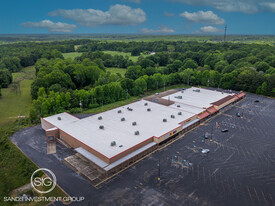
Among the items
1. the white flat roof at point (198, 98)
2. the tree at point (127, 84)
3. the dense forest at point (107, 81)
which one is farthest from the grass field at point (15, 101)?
the white flat roof at point (198, 98)

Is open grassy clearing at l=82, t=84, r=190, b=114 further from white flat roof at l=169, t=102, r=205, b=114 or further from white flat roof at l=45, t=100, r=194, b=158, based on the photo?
white flat roof at l=169, t=102, r=205, b=114

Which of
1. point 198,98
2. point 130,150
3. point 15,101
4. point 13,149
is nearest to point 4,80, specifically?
point 15,101

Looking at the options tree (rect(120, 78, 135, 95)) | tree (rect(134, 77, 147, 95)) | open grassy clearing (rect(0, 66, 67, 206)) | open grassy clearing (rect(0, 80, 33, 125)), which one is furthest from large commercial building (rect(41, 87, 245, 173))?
tree (rect(120, 78, 135, 95))

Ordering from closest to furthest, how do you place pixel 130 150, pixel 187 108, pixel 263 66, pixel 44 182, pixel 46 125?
pixel 44 182
pixel 130 150
pixel 46 125
pixel 187 108
pixel 263 66

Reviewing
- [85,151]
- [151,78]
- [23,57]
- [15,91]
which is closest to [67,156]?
[85,151]

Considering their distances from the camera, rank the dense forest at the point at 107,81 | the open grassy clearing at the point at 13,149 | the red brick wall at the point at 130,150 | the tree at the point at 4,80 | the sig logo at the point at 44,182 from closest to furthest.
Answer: the sig logo at the point at 44,182 < the open grassy clearing at the point at 13,149 < the red brick wall at the point at 130,150 < the dense forest at the point at 107,81 < the tree at the point at 4,80

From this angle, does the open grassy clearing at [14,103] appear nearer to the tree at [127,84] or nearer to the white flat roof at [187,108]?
the tree at [127,84]

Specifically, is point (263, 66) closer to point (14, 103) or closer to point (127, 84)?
point (127, 84)

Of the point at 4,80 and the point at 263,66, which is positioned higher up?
the point at 263,66
